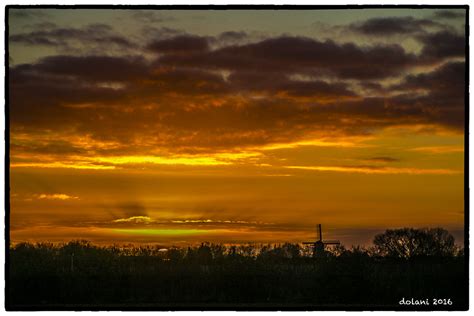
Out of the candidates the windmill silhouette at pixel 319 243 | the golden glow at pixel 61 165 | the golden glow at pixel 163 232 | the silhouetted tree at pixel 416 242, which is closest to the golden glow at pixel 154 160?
the golden glow at pixel 61 165

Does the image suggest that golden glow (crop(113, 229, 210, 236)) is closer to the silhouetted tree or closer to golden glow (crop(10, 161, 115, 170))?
golden glow (crop(10, 161, 115, 170))

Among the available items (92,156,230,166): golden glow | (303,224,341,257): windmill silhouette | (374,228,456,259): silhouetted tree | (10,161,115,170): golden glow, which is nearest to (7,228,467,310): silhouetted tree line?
(374,228,456,259): silhouetted tree

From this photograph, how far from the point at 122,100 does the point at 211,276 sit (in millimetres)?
3141

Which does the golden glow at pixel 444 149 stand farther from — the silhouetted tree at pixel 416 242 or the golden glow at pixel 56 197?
the golden glow at pixel 56 197

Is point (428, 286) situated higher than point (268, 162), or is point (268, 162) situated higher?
point (268, 162)

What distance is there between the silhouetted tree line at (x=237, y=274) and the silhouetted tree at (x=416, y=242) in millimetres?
16

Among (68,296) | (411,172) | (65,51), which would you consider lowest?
(68,296)

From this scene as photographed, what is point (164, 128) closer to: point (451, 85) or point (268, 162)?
point (268, 162)

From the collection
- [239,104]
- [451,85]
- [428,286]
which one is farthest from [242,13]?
[428,286]

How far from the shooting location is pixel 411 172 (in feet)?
79.8

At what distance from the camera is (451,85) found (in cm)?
2419

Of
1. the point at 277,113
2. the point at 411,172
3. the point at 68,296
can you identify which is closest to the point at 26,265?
the point at 68,296

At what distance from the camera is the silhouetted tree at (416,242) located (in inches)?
953

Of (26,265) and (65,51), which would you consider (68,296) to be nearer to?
(26,265)
